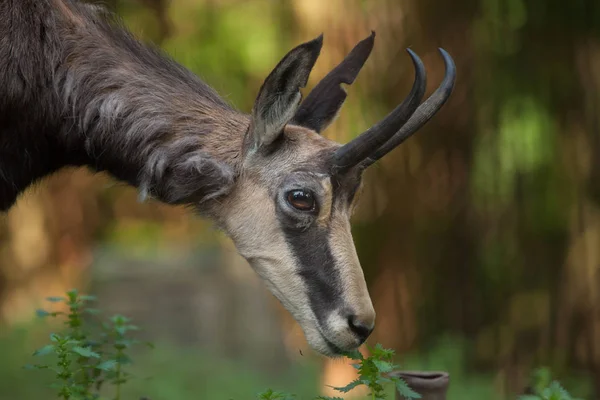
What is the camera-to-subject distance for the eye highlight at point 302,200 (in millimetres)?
4637

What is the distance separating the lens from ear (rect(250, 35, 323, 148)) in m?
4.46

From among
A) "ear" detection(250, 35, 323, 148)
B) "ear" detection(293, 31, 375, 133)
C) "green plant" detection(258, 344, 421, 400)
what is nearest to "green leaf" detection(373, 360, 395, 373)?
"green plant" detection(258, 344, 421, 400)

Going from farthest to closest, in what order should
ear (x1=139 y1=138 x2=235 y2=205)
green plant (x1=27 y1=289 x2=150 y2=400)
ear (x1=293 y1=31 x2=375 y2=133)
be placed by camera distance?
ear (x1=293 y1=31 x2=375 y2=133) → ear (x1=139 y1=138 x2=235 y2=205) → green plant (x1=27 y1=289 x2=150 y2=400)

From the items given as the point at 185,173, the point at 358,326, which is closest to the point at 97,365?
the point at 185,173

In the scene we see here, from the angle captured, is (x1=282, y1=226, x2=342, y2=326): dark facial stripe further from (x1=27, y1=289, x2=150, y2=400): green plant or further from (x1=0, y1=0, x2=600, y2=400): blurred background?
(x1=0, y1=0, x2=600, y2=400): blurred background

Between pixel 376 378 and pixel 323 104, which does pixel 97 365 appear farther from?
pixel 323 104

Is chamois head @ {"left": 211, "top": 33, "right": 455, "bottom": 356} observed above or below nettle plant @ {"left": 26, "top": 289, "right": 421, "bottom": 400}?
above

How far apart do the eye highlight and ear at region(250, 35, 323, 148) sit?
0.31 meters

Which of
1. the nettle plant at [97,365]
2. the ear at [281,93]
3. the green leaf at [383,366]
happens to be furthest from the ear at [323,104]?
the green leaf at [383,366]

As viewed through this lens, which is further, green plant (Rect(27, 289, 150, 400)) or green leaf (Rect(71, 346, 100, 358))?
green plant (Rect(27, 289, 150, 400))

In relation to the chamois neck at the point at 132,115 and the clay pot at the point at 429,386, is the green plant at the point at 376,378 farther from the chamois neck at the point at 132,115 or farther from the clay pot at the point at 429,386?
the chamois neck at the point at 132,115

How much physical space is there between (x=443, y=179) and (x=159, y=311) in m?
4.62

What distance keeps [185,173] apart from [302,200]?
0.64 meters

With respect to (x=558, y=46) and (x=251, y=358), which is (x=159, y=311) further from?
(x=558, y=46)
